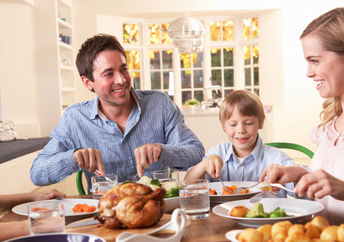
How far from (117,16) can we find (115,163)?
22.5ft

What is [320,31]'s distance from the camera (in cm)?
152

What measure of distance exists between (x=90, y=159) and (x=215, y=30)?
8021 mm

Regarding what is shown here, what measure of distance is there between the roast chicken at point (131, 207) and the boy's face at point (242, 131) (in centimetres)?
109

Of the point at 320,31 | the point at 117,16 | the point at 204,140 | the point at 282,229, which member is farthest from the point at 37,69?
the point at 282,229

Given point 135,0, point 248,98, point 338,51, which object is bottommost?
point 248,98

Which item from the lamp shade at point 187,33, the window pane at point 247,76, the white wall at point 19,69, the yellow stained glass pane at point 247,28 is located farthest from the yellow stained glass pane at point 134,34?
the lamp shade at point 187,33

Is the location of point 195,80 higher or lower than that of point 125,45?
lower

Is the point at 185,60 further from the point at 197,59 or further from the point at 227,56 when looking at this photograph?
the point at 227,56

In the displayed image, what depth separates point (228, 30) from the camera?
937 centimetres

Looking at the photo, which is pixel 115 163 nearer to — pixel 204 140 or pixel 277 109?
pixel 204 140

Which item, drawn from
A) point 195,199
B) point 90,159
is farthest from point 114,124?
point 195,199

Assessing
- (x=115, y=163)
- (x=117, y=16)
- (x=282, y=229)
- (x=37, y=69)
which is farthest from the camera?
(x=117, y=16)

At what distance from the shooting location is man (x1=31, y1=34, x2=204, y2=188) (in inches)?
83.8

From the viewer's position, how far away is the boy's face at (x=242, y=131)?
2.13m
